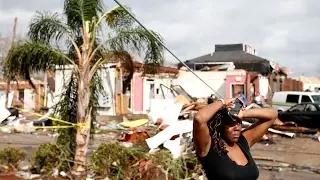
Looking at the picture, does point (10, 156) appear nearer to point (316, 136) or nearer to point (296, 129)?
point (316, 136)

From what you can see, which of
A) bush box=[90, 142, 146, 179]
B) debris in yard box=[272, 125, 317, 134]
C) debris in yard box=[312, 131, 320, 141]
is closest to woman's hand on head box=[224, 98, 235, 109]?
bush box=[90, 142, 146, 179]

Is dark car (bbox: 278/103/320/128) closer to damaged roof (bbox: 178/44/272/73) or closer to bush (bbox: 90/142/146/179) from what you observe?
bush (bbox: 90/142/146/179)

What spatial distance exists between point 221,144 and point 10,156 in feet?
22.7

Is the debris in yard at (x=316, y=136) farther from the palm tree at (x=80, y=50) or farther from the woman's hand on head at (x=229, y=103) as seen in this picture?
the woman's hand on head at (x=229, y=103)

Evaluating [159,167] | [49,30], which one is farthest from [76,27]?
[159,167]

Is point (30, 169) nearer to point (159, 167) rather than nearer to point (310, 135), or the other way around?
point (159, 167)

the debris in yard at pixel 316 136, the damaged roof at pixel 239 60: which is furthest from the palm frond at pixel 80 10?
the damaged roof at pixel 239 60

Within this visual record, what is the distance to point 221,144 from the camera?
3.42 meters

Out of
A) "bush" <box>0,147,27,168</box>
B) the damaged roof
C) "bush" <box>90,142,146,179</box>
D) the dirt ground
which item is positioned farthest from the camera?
the damaged roof

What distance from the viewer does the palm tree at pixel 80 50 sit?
8727mm

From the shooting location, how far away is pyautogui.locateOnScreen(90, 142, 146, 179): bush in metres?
8.44

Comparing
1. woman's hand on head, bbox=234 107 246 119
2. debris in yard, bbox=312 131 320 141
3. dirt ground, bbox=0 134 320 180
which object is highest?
woman's hand on head, bbox=234 107 246 119

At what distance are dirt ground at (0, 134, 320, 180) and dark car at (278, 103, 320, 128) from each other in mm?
2012

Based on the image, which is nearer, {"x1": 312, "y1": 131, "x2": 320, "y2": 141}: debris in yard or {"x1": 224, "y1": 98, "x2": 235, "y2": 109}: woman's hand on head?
{"x1": 224, "y1": 98, "x2": 235, "y2": 109}: woman's hand on head
